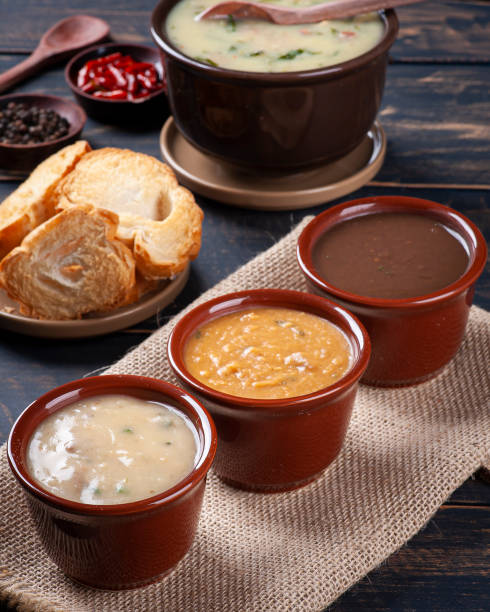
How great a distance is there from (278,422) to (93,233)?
0.73 m

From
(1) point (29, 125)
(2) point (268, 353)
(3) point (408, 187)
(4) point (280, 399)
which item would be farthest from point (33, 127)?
(4) point (280, 399)

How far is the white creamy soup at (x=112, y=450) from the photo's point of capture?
1351 mm

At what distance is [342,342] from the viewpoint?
1.67m

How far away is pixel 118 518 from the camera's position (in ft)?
4.23

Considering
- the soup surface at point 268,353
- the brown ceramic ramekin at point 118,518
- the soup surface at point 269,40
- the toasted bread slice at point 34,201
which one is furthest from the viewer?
the soup surface at point 269,40

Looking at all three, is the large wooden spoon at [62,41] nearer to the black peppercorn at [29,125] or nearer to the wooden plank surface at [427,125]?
the wooden plank surface at [427,125]

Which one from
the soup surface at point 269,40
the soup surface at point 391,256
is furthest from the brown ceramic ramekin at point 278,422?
the soup surface at point 269,40

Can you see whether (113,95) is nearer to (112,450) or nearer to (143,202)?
(143,202)

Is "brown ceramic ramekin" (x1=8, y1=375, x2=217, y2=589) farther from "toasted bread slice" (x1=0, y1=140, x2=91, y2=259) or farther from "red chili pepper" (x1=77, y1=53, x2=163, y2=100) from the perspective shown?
"red chili pepper" (x1=77, y1=53, x2=163, y2=100)

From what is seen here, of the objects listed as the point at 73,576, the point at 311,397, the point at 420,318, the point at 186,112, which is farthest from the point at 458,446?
the point at 186,112

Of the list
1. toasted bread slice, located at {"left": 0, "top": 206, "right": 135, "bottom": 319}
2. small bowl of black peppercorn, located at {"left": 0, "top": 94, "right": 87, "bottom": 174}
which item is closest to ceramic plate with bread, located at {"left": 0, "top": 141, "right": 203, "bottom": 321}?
toasted bread slice, located at {"left": 0, "top": 206, "right": 135, "bottom": 319}

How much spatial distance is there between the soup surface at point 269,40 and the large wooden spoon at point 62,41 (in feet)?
2.68

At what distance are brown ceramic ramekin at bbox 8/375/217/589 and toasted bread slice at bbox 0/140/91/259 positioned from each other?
74 cm

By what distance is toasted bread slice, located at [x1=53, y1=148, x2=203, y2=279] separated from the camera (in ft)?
6.82
